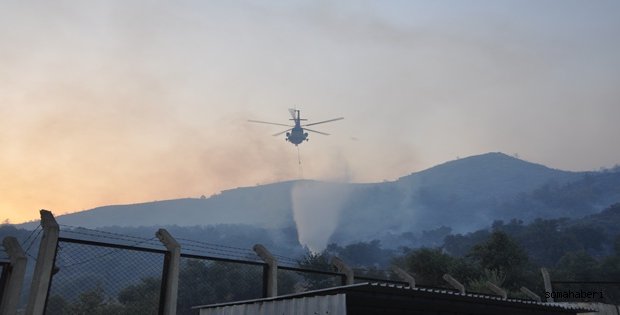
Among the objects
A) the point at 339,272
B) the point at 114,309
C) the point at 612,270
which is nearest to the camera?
the point at 339,272

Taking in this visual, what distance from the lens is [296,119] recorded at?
166750 millimetres

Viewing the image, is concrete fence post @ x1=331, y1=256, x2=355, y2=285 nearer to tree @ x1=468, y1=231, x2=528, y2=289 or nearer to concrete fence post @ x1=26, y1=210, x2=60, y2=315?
concrete fence post @ x1=26, y1=210, x2=60, y2=315

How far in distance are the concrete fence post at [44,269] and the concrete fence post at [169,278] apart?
9.25 feet

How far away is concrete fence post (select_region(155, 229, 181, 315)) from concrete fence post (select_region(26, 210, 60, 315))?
2.82m

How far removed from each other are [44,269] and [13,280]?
0.62m

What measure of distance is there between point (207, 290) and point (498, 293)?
37803 millimetres

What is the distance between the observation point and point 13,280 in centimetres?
1023

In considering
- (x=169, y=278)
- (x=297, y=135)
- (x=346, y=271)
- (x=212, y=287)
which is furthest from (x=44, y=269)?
(x=297, y=135)

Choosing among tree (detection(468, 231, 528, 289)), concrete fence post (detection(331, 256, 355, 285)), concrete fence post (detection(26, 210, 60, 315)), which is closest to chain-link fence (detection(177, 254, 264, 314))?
tree (detection(468, 231, 528, 289))

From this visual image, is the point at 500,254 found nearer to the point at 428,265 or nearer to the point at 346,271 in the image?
the point at 428,265

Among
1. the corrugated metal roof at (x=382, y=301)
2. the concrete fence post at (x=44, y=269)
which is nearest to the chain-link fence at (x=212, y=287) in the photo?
the concrete fence post at (x=44, y=269)

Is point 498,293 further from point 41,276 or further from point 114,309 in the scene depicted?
point 114,309

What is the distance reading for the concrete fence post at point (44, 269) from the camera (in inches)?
410

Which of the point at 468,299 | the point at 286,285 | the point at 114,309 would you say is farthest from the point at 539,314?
the point at 286,285
